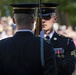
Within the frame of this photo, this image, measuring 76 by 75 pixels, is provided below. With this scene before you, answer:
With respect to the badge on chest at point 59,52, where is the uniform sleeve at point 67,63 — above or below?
below

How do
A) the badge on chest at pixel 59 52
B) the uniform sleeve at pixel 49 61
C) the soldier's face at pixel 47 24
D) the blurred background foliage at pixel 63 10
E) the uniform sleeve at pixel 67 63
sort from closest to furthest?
the uniform sleeve at pixel 49 61 → the uniform sleeve at pixel 67 63 → the badge on chest at pixel 59 52 → the soldier's face at pixel 47 24 → the blurred background foliage at pixel 63 10

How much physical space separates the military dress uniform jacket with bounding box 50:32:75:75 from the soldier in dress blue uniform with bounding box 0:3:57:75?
512 mm

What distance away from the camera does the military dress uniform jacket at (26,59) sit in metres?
6.41

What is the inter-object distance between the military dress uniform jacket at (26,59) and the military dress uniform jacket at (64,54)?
509 mm

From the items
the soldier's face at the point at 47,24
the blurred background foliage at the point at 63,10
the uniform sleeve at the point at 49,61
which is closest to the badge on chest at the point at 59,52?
the soldier's face at the point at 47,24

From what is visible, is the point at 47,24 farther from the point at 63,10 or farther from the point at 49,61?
the point at 63,10

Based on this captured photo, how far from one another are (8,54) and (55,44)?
1.28 metres

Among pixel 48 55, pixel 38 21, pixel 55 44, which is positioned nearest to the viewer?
pixel 48 55

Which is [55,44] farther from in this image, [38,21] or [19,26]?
[19,26]

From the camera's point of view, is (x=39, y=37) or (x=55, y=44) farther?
(x=55, y=44)

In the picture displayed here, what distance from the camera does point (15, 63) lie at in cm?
643

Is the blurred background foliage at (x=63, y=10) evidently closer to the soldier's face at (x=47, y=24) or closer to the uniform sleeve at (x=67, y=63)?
the soldier's face at (x=47, y=24)

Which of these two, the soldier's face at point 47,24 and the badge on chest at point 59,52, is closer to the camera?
the badge on chest at point 59,52

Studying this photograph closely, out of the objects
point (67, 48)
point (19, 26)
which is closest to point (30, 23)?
point (19, 26)
